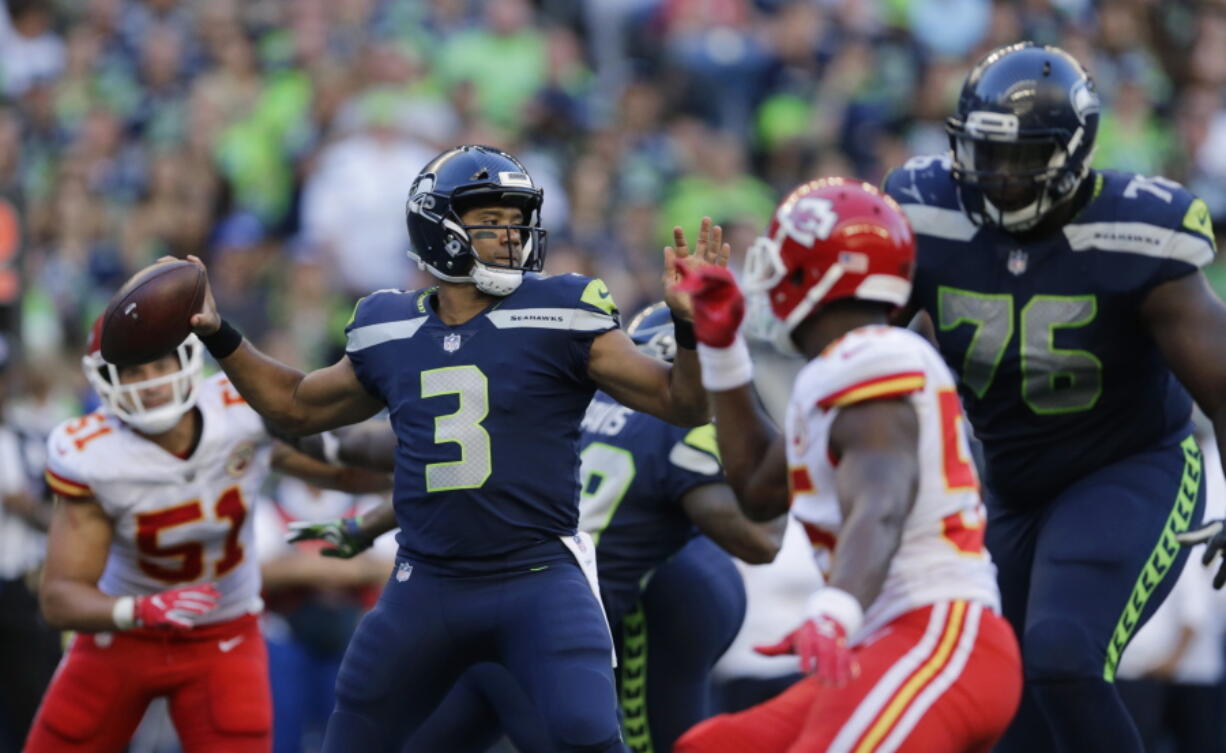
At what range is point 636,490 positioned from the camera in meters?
5.70

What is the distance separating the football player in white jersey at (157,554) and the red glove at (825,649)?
97.9 inches

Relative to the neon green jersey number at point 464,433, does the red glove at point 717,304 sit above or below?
above

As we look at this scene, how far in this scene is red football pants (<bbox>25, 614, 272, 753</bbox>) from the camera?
5.52 metres

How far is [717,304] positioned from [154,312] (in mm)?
1813

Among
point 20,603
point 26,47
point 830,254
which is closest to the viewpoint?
point 830,254

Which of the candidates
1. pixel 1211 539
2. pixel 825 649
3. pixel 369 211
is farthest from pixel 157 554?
pixel 369 211

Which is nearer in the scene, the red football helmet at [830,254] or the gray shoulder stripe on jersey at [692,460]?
the red football helmet at [830,254]

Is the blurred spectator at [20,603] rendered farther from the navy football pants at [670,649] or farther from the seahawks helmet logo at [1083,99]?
the seahawks helmet logo at [1083,99]

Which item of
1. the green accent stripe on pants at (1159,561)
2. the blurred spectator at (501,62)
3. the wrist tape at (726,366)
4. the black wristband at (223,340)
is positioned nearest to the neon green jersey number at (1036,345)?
the green accent stripe on pants at (1159,561)

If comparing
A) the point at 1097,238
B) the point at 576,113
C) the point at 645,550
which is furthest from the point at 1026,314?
the point at 576,113

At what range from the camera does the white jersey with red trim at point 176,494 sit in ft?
18.3

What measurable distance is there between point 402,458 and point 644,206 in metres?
6.10

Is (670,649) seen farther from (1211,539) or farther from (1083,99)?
(1083,99)

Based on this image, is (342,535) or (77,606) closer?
(77,606)
